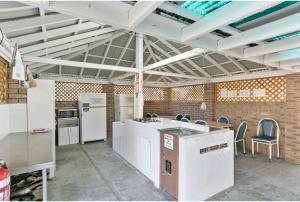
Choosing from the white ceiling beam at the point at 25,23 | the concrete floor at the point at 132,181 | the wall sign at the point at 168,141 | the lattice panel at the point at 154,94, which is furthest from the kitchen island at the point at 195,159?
the lattice panel at the point at 154,94

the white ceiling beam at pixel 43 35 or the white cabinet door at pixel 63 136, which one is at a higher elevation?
the white ceiling beam at pixel 43 35

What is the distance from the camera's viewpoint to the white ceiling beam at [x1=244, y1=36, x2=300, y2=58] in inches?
81.8

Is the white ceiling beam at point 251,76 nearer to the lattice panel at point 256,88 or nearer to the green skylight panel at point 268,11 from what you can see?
the lattice panel at point 256,88

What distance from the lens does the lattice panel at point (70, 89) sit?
6461 millimetres

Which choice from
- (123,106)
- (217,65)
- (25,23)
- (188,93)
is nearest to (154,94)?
(188,93)

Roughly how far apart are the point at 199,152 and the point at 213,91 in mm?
4201

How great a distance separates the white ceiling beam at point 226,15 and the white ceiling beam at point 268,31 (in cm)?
52

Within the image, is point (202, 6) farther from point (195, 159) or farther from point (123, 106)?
point (123, 106)

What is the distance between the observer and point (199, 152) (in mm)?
2537

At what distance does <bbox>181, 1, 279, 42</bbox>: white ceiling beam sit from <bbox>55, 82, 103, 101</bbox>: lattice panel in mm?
5829

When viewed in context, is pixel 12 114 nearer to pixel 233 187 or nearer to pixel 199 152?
pixel 199 152

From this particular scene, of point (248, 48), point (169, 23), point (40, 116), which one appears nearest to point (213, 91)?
point (248, 48)

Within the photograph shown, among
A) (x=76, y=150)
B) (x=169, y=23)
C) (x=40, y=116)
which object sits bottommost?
(x=76, y=150)

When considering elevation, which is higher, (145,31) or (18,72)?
(145,31)
